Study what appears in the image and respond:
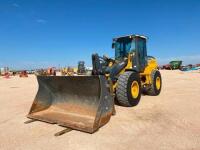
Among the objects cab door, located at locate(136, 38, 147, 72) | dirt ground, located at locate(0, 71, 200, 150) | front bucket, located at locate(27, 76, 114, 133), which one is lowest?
dirt ground, located at locate(0, 71, 200, 150)

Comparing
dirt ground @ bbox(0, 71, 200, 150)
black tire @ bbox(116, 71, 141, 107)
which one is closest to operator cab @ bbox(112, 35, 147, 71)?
black tire @ bbox(116, 71, 141, 107)

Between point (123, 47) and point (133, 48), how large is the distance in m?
0.43

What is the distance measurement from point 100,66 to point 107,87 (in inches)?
76.8

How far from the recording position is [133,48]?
23.5 ft

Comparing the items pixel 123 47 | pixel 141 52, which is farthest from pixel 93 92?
pixel 141 52

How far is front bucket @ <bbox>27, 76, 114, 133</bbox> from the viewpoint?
411 cm

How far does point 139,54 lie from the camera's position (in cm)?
738

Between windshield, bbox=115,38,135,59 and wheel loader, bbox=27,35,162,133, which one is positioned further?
windshield, bbox=115,38,135,59

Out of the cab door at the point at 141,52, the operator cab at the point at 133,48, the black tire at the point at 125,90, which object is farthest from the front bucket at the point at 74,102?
the cab door at the point at 141,52

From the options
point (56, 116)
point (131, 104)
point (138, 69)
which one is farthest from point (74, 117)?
point (138, 69)

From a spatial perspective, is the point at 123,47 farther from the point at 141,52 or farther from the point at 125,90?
the point at 125,90

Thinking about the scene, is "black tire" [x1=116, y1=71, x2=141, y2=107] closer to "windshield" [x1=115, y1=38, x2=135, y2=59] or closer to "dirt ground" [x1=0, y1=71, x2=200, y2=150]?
"dirt ground" [x1=0, y1=71, x2=200, y2=150]

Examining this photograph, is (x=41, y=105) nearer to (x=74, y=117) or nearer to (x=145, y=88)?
(x=74, y=117)

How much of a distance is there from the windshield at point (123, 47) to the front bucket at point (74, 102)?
2.96 m
